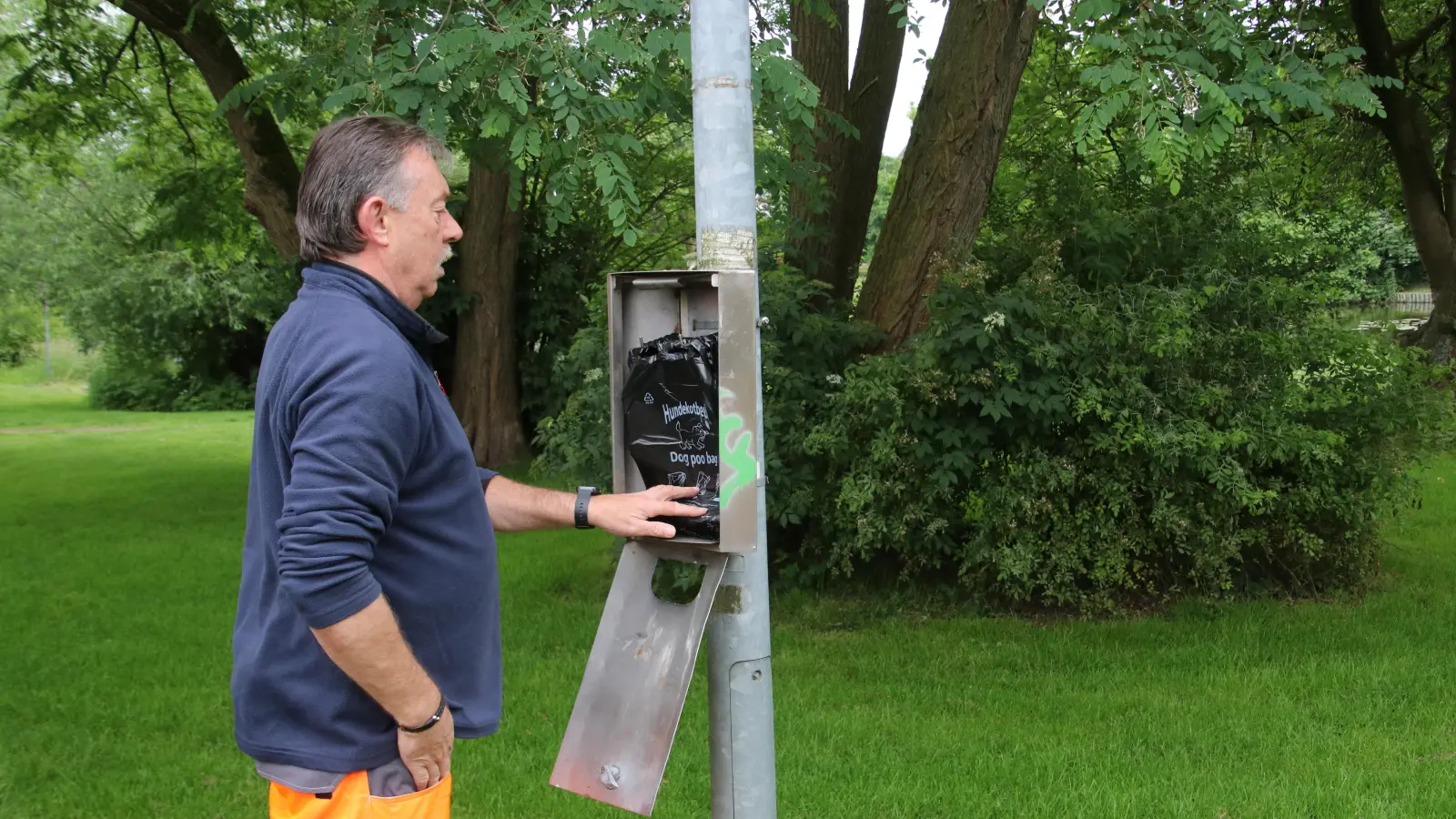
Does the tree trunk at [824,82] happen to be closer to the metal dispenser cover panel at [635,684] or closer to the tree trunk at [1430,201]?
the metal dispenser cover panel at [635,684]

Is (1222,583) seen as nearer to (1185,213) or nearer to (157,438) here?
(1185,213)

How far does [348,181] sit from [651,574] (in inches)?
38.9

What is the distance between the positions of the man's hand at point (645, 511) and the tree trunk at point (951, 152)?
5310 millimetres

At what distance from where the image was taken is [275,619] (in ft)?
7.29

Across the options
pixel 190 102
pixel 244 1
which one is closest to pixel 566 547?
pixel 244 1

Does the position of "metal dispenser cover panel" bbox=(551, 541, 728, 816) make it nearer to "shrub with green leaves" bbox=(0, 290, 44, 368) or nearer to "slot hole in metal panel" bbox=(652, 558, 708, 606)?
"slot hole in metal panel" bbox=(652, 558, 708, 606)

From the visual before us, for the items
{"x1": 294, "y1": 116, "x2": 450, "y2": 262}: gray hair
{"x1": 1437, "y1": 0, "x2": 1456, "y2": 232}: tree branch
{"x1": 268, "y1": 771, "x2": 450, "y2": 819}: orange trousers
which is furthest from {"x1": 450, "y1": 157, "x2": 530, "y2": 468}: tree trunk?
{"x1": 268, "y1": 771, "x2": 450, "y2": 819}: orange trousers

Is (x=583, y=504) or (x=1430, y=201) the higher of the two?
(x=1430, y=201)

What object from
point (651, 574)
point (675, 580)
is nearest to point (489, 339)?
point (675, 580)

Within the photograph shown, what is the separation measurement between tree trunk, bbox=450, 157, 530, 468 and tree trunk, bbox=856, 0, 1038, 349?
334 inches


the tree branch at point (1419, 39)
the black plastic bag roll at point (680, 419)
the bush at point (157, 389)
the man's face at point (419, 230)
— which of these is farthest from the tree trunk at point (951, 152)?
the bush at point (157, 389)

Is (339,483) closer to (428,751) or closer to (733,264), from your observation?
(428,751)

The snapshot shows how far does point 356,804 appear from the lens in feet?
7.30

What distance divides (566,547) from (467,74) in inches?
231
